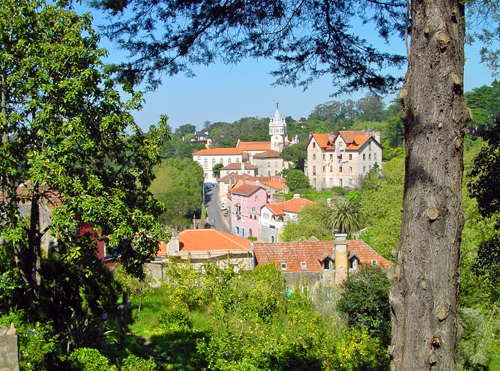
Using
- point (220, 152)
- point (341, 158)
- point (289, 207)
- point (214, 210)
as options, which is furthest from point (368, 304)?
point (220, 152)

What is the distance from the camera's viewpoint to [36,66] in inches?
241

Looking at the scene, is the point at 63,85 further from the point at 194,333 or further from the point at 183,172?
the point at 183,172

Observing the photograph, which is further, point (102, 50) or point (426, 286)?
point (102, 50)

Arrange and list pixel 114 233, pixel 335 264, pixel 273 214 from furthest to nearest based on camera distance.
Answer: pixel 273 214 < pixel 335 264 < pixel 114 233

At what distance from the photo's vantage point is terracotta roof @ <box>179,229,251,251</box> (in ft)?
63.6

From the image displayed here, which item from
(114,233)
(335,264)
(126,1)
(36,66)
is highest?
(126,1)

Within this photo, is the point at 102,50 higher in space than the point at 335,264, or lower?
higher

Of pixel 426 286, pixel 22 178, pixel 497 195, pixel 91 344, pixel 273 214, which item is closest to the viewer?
pixel 426 286

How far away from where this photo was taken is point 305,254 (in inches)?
760

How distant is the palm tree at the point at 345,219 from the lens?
32.3m

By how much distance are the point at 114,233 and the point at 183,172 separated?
48107 millimetres

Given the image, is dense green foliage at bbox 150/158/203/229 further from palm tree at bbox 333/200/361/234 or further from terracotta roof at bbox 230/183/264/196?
palm tree at bbox 333/200/361/234

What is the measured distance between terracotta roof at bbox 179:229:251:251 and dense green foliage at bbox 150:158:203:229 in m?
16.7

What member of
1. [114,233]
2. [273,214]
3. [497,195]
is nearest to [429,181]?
[114,233]
